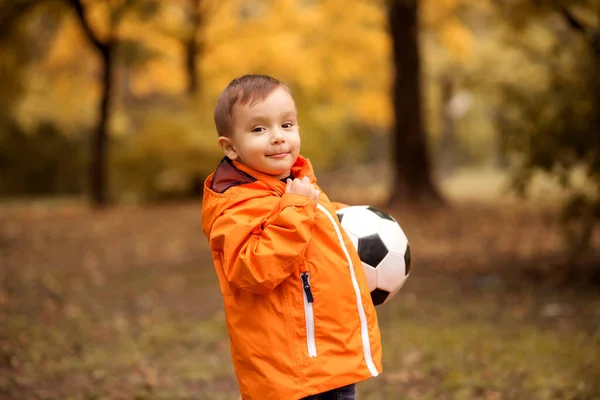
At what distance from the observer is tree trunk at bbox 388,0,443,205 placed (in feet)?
39.6

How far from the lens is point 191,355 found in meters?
5.10

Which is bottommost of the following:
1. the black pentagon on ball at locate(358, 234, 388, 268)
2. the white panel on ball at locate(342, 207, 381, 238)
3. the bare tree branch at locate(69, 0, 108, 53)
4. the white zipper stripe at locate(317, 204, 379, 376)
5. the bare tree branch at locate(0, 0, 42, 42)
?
the white zipper stripe at locate(317, 204, 379, 376)

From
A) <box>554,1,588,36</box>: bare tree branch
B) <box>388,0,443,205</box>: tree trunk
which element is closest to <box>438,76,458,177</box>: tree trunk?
<box>388,0,443,205</box>: tree trunk

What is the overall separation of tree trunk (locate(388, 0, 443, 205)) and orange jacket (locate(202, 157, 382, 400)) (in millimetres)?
9662

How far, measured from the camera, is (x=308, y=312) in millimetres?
2385

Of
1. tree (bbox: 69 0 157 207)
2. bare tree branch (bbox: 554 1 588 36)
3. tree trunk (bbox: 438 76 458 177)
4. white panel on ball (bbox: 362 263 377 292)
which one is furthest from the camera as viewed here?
tree trunk (bbox: 438 76 458 177)

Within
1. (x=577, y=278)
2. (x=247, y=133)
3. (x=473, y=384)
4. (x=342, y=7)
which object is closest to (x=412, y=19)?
(x=342, y=7)

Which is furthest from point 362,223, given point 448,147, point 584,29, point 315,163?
point 448,147

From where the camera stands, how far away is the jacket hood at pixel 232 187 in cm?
239

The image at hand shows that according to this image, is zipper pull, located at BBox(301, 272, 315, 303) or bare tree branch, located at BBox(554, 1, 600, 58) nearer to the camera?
zipper pull, located at BBox(301, 272, 315, 303)

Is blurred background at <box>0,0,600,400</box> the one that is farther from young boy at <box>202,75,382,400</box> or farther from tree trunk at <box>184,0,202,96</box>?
young boy at <box>202,75,382,400</box>

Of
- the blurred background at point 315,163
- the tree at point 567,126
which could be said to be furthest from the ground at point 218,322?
the tree at point 567,126

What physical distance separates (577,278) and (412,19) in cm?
651

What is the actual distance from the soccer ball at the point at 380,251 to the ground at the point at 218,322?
1.59m
